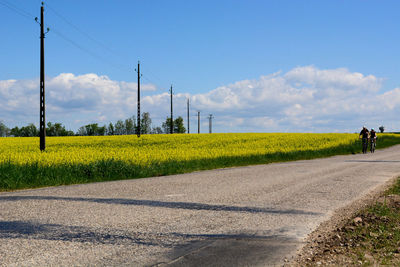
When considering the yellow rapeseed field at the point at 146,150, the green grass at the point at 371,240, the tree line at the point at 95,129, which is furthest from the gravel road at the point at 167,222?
the tree line at the point at 95,129

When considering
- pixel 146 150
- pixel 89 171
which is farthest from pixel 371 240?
pixel 146 150

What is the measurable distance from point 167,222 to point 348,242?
2651 mm

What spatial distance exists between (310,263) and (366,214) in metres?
2.52

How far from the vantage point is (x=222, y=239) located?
5109mm

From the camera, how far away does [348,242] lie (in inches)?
191

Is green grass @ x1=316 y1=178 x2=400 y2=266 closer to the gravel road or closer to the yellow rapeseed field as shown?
the gravel road

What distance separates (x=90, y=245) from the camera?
15.6ft

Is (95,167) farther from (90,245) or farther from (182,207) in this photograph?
(90,245)

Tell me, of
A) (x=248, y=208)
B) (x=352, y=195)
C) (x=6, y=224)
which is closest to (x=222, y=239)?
(x=248, y=208)

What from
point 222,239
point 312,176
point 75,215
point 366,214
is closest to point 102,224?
point 75,215

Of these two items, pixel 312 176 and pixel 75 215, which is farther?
pixel 312 176

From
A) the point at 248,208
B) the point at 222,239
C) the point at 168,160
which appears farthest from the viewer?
the point at 168,160

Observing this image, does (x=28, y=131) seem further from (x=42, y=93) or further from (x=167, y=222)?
(x=167, y=222)

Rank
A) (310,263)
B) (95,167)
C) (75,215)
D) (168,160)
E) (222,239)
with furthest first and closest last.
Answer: (168,160) < (95,167) < (75,215) < (222,239) < (310,263)
